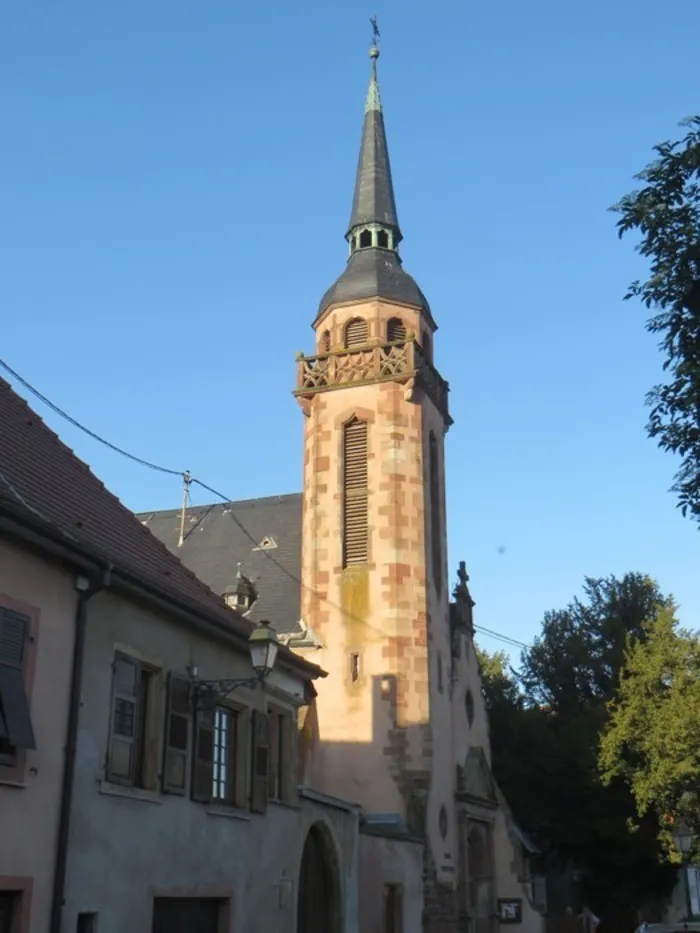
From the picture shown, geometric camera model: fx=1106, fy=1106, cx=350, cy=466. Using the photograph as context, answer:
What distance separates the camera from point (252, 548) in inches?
1395

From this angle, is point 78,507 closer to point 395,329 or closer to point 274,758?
point 274,758

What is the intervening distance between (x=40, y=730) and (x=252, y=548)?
77.9 ft

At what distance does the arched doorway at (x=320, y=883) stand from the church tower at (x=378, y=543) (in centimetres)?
861

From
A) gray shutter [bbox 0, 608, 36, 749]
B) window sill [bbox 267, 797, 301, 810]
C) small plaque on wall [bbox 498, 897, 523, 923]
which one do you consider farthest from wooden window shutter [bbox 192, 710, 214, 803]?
small plaque on wall [bbox 498, 897, 523, 923]

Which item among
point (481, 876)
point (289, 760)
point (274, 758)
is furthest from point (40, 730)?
point (481, 876)

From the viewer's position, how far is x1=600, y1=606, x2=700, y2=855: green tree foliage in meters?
33.0

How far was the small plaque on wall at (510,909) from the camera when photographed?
31.5 meters

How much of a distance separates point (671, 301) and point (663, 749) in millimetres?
24470

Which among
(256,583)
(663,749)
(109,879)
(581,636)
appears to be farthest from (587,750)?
(109,879)

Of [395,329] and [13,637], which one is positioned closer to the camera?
[13,637]

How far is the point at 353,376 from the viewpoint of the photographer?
109 feet

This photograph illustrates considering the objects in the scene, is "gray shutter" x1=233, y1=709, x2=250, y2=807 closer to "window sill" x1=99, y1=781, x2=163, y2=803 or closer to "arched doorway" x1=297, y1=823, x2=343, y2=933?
"window sill" x1=99, y1=781, x2=163, y2=803

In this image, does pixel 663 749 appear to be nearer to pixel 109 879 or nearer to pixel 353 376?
pixel 353 376

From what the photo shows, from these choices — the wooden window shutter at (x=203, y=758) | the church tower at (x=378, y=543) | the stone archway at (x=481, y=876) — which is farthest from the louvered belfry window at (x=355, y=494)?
the wooden window shutter at (x=203, y=758)
